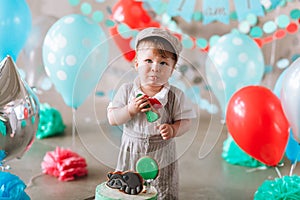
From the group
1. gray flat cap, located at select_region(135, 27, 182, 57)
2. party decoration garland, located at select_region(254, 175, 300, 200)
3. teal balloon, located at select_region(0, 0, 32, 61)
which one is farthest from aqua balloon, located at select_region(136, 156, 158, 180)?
teal balloon, located at select_region(0, 0, 32, 61)

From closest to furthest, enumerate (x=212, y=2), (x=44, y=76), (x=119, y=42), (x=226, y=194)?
1. (x=119, y=42)
2. (x=226, y=194)
3. (x=44, y=76)
4. (x=212, y=2)

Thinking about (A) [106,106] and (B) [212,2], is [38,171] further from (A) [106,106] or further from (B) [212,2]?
(B) [212,2]

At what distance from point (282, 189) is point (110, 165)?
0.79m

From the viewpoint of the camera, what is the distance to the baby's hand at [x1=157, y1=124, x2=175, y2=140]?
1.93 meters

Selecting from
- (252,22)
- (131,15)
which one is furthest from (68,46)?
(252,22)

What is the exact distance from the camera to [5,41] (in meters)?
2.72

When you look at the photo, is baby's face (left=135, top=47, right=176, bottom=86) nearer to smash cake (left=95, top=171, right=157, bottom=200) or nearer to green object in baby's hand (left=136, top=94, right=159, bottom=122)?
green object in baby's hand (left=136, top=94, right=159, bottom=122)

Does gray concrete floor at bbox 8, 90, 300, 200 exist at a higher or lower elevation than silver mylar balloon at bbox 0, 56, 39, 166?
lower

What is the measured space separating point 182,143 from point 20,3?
4.38ft

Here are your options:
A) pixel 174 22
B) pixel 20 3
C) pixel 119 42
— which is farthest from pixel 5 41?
pixel 174 22

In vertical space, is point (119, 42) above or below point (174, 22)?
below

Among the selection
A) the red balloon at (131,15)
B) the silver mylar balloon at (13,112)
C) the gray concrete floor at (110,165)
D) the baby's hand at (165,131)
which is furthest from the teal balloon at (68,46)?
the baby's hand at (165,131)

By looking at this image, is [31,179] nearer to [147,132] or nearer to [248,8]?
[147,132]

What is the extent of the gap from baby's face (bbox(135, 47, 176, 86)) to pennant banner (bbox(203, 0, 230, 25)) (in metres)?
1.84
